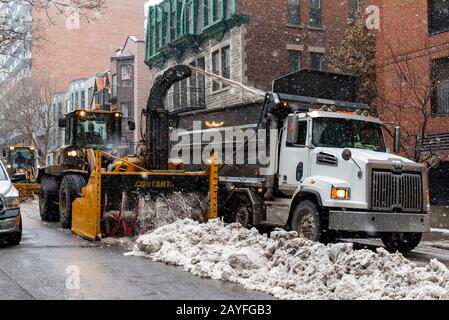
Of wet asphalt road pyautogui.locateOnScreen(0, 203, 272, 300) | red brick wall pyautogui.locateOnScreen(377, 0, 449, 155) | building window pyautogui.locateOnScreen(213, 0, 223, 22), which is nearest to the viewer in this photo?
wet asphalt road pyautogui.locateOnScreen(0, 203, 272, 300)

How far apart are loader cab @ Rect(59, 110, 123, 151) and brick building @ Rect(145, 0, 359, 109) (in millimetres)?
11010

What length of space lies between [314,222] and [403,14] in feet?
41.2

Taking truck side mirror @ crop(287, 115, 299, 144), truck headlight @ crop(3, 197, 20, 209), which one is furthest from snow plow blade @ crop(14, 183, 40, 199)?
truck side mirror @ crop(287, 115, 299, 144)

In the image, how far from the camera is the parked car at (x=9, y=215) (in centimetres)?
997

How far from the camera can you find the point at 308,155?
424 inches

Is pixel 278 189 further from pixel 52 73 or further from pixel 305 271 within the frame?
pixel 52 73

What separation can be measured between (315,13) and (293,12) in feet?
4.36

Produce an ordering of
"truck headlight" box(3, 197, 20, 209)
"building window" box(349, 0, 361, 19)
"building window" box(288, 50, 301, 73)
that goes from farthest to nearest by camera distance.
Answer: "building window" box(349, 0, 361, 19), "building window" box(288, 50, 301, 73), "truck headlight" box(3, 197, 20, 209)

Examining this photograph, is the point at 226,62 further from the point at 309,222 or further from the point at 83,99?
the point at 83,99

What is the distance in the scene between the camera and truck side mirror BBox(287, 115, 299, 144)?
10.7 meters

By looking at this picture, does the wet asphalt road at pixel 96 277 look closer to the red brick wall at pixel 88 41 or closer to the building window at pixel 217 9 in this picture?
the building window at pixel 217 9

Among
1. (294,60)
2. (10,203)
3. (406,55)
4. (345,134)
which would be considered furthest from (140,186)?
(294,60)

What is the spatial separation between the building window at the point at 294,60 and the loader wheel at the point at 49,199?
15536mm

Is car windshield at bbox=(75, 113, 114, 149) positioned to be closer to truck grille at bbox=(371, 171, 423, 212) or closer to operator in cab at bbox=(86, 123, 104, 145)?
operator in cab at bbox=(86, 123, 104, 145)
